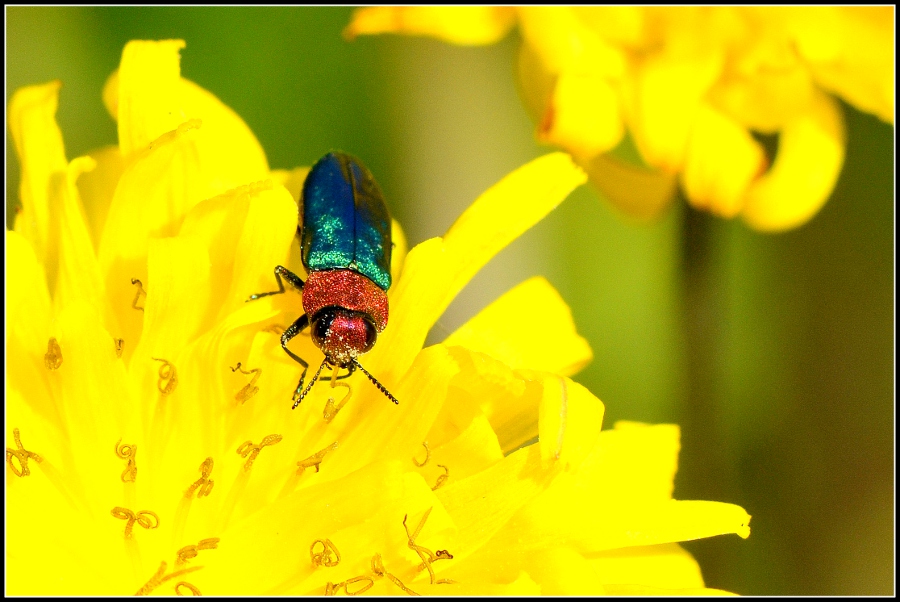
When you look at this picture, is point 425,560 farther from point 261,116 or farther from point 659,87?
point 261,116

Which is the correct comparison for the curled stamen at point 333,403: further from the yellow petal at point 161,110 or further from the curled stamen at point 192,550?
the yellow petal at point 161,110

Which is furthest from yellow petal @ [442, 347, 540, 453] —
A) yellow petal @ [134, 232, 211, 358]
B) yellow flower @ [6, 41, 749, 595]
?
yellow petal @ [134, 232, 211, 358]

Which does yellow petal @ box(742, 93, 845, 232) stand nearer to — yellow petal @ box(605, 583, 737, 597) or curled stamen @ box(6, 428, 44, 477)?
yellow petal @ box(605, 583, 737, 597)

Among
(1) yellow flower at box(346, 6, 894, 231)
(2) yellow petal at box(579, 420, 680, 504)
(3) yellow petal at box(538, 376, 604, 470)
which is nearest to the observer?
(3) yellow petal at box(538, 376, 604, 470)

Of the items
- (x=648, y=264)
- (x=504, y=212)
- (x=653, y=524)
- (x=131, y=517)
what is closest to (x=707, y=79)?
(x=504, y=212)

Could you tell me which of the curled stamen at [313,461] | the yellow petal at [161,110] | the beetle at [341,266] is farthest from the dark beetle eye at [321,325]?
the yellow petal at [161,110]

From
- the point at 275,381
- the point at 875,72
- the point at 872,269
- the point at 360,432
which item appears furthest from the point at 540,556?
the point at 872,269
